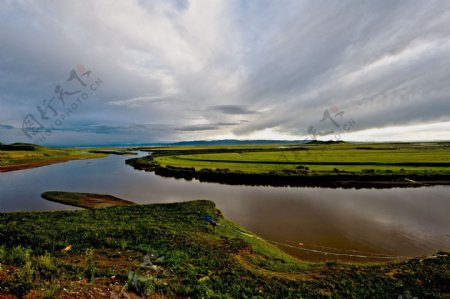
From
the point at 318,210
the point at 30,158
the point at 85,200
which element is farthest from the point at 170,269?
the point at 30,158

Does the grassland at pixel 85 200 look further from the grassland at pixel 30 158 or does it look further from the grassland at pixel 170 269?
the grassland at pixel 170 269

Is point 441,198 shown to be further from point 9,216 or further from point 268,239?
point 9,216

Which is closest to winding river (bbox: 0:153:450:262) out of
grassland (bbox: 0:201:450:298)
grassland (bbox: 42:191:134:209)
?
grassland (bbox: 42:191:134:209)

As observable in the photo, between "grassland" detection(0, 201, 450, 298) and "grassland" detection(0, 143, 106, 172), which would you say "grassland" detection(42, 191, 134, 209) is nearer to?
"grassland" detection(0, 143, 106, 172)

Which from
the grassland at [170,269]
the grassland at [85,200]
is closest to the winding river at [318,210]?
the grassland at [85,200]

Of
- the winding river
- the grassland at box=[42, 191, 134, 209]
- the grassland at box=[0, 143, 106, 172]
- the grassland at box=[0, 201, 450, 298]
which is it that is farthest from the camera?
the grassland at box=[0, 143, 106, 172]

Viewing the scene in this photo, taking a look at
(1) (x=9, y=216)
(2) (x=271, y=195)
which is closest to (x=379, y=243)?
(2) (x=271, y=195)
